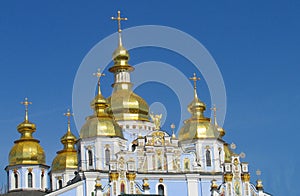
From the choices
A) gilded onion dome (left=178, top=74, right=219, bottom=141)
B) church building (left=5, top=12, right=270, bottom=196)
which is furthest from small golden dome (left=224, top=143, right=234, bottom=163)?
gilded onion dome (left=178, top=74, right=219, bottom=141)

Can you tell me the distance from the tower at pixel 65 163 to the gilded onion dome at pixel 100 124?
1032 centimetres

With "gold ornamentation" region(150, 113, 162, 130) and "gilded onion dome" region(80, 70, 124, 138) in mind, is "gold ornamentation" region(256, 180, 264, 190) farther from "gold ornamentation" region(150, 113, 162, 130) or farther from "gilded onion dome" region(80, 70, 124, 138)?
"gilded onion dome" region(80, 70, 124, 138)

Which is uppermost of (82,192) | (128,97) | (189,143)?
(128,97)

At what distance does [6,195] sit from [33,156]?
355 centimetres

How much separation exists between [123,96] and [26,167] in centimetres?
875

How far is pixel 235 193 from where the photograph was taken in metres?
55.3

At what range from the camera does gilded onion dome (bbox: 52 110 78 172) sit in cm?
6544

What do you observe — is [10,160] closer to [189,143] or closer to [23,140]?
[23,140]

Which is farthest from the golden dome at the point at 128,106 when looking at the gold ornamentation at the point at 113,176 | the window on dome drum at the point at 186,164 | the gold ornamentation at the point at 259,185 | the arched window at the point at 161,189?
the gold ornamentation at the point at 259,185

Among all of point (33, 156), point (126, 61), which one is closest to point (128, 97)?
point (126, 61)

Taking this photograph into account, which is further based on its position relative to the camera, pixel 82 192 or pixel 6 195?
pixel 6 195

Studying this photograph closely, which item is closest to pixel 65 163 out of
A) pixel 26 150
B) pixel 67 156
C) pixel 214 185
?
pixel 67 156

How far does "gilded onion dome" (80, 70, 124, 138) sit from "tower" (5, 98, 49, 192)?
290 inches

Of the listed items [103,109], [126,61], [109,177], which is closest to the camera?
[109,177]
